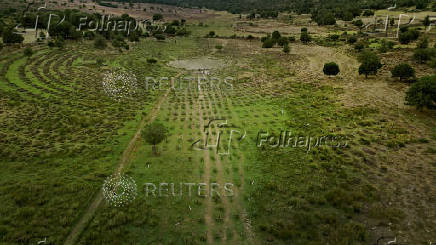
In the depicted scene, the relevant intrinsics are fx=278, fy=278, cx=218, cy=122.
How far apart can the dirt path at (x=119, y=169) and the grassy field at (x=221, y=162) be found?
141 mm

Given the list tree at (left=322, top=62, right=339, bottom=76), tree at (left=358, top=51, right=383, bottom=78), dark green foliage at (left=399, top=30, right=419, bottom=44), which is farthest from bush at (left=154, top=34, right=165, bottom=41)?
dark green foliage at (left=399, top=30, right=419, bottom=44)

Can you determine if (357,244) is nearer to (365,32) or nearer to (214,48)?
(214,48)

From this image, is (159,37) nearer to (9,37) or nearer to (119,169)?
(9,37)

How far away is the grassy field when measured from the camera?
21562 mm

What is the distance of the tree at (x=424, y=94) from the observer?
131 ft

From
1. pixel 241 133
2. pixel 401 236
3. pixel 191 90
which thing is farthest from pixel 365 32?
pixel 401 236

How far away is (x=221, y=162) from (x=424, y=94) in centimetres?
3218

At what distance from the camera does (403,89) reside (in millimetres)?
51375

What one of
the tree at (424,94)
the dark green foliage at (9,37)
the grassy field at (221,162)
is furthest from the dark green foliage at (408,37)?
the dark green foliage at (9,37)

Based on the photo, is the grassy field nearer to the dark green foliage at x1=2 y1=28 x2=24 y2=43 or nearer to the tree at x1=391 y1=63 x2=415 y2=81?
the tree at x1=391 y1=63 x2=415 y2=81

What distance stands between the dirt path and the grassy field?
141 mm

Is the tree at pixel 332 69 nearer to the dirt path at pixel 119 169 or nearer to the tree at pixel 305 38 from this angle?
the dirt path at pixel 119 169

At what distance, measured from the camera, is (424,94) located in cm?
4050

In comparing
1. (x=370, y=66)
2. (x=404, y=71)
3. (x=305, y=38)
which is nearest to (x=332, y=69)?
(x=370, y=66)
